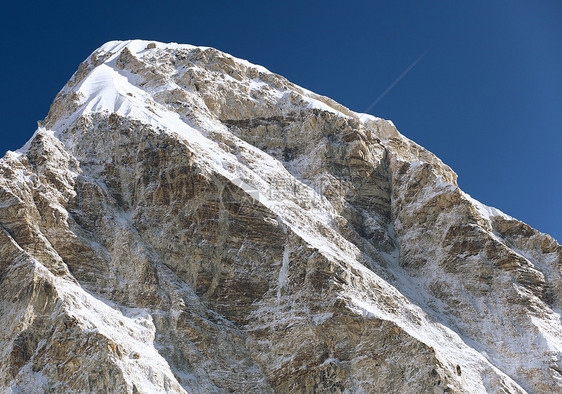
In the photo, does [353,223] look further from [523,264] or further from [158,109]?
[158,109]

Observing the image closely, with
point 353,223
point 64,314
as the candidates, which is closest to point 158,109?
point 353,223

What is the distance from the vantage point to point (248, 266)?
5569 cm

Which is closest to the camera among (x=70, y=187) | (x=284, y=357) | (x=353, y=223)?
(x=284, y=357)

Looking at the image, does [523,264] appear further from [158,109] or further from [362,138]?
[158,109]

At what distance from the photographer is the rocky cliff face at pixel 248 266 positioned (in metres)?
47.7

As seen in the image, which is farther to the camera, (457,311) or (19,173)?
(457,311)

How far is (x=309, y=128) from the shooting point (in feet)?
262

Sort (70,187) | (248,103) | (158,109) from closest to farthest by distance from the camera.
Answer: (70,187) → (158,109) → (248,103)

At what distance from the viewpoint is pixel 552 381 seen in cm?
5400

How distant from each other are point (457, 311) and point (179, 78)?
44.0m


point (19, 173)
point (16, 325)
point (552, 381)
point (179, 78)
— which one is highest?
point (179, 78)

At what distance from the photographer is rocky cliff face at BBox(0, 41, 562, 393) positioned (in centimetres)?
4769

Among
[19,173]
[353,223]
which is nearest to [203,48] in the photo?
[353,223]

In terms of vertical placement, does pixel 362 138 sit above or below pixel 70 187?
above
